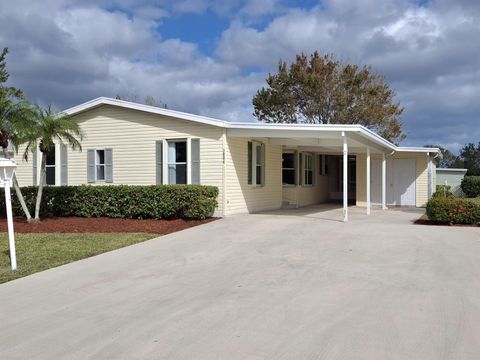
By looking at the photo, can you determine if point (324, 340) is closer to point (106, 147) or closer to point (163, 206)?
point (163, 206)

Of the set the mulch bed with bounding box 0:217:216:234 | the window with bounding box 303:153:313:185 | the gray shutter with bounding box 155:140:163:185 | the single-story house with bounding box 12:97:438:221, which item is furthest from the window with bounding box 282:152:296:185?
the mulch bed with bounding box 0:217:216:234

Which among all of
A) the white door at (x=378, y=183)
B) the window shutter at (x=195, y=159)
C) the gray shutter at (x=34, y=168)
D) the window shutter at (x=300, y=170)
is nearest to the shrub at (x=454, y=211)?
the window shutter at (x=195, y=159)

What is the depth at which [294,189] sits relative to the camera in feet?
68.6

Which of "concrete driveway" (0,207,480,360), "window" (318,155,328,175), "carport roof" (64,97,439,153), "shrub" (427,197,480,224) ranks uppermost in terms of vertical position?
"carport roof" (64,97,439,153)

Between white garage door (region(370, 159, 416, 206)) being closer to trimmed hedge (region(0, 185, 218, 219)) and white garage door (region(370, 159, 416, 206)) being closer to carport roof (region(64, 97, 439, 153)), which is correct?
carport roof (region(64, 97, 439, 153))

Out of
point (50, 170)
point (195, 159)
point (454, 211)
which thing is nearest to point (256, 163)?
point (195, 159)

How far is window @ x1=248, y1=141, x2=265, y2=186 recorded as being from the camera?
1739cm

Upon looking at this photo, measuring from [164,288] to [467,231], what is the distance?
8464mm

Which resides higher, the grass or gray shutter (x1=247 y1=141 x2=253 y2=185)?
gray shutter (x1=247 y1=141 x2=253 y2=185)

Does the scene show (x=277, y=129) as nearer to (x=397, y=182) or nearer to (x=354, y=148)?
(x=354, y=148)

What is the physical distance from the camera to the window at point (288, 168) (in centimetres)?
2086

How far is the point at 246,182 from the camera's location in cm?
1706

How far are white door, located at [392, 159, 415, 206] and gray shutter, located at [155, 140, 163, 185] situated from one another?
38.5 ft

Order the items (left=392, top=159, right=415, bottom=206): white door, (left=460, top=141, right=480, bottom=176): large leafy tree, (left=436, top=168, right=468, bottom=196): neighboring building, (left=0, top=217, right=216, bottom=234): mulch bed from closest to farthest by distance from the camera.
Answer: (left=0, top=217, right=216, bottom=234): mulch bed
(left=392, top=159, right=415, bottom=206): white door
(left=436, top=168, right=468, bottom=196): neighboring building
(left=460, top=141, right=480, bottom=176): large leafy tree
